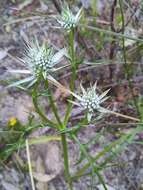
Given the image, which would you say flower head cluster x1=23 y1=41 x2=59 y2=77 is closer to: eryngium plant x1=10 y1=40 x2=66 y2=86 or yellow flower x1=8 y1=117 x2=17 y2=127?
eryngium plant x1=10 y1=40 x2=66 y2=86

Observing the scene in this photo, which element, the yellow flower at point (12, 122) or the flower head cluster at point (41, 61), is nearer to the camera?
the flower head cluster at point (41, 61)

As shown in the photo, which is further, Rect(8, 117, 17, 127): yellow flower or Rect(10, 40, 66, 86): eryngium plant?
Rect(8, 117, 17, 127): yellow flower

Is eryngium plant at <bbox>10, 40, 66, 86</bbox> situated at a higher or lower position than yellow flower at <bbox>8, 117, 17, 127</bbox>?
higher

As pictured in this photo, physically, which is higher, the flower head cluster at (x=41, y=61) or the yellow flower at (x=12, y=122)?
the flower head cluster at (x=41, y=61)

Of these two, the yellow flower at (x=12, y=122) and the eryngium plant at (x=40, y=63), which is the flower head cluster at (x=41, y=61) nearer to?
the eryngium plant at (x=40, y=63)

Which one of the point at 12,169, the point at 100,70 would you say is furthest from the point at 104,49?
the point at 12,169

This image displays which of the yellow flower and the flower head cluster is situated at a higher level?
the flower head cluster

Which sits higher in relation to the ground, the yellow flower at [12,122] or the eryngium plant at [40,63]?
the eryngium plant at [40,63]

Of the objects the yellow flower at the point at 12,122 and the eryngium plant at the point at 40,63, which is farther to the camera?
the yellow flower at the point at 12,122

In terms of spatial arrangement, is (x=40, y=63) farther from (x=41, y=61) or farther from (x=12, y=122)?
(x=12, y=122)

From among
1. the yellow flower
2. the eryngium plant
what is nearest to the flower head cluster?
the eryngium plant

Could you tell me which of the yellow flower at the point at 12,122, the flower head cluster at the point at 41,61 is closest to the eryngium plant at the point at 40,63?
the flower head cluster at the point at 41,61
